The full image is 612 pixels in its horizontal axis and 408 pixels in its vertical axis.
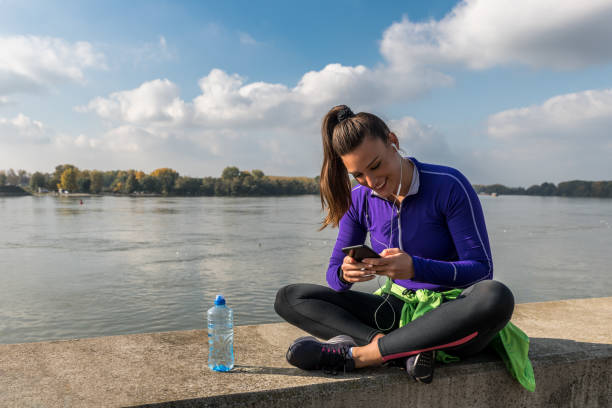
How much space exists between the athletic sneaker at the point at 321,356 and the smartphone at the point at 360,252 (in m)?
0.41

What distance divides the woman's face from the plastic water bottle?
34.6 inches

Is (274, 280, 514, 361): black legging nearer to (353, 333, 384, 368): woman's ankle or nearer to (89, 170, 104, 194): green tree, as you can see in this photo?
(353, 333, 384, 368): woman's ankle

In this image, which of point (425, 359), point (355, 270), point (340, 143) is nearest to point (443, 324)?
point (425, 359)

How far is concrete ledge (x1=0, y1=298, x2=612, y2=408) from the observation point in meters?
1.88

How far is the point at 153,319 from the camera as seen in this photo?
7.84 m

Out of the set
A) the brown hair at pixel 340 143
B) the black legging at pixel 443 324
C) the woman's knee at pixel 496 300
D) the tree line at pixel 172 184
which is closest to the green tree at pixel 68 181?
the tree line at pixel 172 184

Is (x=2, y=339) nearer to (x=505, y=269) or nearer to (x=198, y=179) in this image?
(x=505, y=269)

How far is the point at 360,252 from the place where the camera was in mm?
1978

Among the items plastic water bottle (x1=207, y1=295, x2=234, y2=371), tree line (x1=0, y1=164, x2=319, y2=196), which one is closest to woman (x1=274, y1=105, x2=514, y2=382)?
plastic water bottle (x1=207, y1=295, x2=234, y2=371)

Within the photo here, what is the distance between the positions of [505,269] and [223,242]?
1112 centimetres

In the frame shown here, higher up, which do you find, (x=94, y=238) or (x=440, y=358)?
(x=440, y=358)

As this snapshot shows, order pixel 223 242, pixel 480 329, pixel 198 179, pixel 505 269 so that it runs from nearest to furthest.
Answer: pixel 480 329 < pixel 505 269 < pixel 223 242 < pixel 198 179

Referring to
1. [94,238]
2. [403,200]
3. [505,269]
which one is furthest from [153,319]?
[94,238]

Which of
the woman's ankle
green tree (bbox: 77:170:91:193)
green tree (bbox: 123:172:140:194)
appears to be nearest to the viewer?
the woman's ankle
